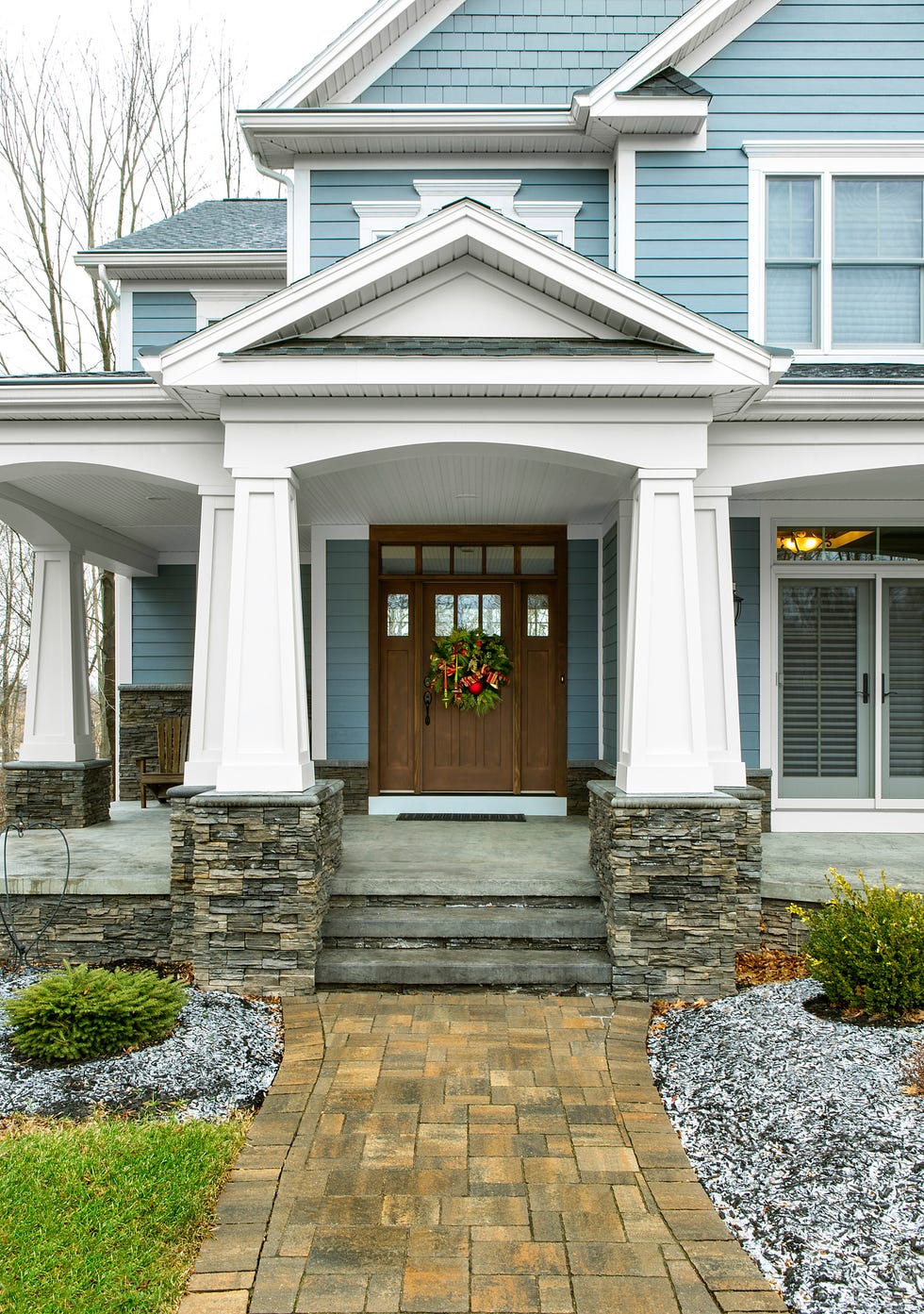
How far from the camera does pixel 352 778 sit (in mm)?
7996

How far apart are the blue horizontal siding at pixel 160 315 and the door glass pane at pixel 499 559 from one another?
14.1ft

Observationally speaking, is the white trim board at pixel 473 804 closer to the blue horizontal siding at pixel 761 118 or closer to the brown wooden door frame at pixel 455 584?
the brown wooden door frame at pixel 455 584

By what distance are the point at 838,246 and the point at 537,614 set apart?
3905 millimetres

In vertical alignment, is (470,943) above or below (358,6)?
below

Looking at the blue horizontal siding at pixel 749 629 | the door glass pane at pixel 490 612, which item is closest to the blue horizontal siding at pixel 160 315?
the door glass pane at pixel 490 612

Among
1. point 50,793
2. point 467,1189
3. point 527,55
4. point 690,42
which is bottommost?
point 467,1189

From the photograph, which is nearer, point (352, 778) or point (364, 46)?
point (364, 46)

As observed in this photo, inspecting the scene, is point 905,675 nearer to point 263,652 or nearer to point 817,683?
point 817,683

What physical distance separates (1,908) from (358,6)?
17482 millimetres

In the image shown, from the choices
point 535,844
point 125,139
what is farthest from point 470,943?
point 125,139

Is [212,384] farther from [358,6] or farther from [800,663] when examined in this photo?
[358,6]

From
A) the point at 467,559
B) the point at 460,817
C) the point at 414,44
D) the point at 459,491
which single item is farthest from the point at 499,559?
the point at 414,44

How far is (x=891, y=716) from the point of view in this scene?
745 centimetres

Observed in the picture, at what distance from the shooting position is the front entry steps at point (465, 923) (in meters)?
4.94
